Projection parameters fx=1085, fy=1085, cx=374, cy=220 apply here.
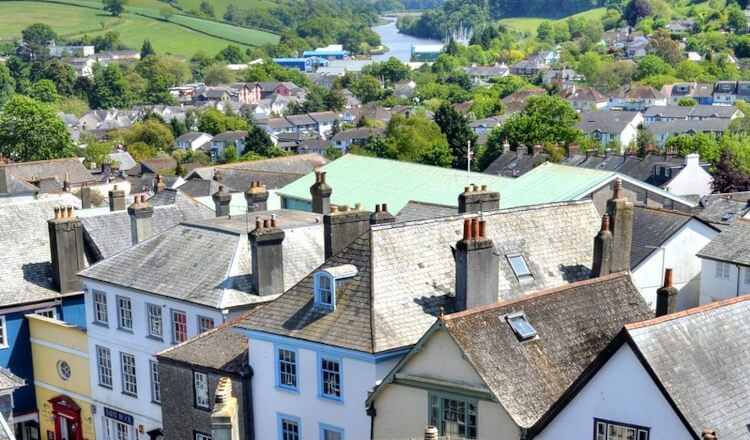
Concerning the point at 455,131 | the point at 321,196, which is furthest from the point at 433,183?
the point at 455,131

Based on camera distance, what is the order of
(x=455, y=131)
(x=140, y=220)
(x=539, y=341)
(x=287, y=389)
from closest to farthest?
(x=539, y=341) < (x=287, y=389) < (x=140, y=220) < (x=455, y=131)

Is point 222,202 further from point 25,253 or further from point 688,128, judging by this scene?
point 688,128

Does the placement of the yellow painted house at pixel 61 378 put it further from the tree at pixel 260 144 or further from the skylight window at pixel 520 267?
the tree at pixel 260 144

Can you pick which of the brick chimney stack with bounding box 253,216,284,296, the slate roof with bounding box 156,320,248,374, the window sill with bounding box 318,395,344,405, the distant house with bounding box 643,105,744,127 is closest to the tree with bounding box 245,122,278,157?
the distant house with bounding box 643,105,744,127

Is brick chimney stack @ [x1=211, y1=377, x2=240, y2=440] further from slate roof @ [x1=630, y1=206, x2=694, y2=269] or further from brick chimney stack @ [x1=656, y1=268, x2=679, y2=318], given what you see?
slate roof @ [x1=630, y1=206, x2=694, y2=269]

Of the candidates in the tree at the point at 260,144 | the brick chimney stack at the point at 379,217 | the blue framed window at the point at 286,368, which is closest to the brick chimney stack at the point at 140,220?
the brick chimney stack at the point at 379,217

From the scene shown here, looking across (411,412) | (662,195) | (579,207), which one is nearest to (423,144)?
(662,195)
